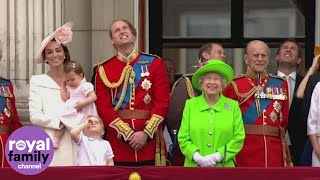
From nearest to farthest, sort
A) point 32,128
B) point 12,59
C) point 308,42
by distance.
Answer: point 32,128 < point 12,59 < point 308,42

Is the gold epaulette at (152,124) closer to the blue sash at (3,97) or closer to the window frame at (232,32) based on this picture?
the blue sash at (3,97)

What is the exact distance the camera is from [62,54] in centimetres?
917

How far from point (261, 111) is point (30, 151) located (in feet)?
6.82

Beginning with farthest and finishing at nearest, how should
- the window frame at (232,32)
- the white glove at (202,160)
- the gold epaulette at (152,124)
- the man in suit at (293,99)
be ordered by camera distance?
the window frame at (232,32)
the man in suit at (293,99)
the gold epaulette at (152,124)
the white glove at (202,160)

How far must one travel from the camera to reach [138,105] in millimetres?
9062

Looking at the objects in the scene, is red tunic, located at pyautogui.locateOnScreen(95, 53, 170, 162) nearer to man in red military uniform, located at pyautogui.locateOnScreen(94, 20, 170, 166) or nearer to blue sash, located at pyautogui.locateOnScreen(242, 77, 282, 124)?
man in red military uniform, located at pyautogui.locateOnScreen(94, 20, 170, 166)

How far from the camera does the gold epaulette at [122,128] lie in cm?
894

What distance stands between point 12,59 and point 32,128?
2.51 metres

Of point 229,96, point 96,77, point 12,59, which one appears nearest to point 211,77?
point 229,96

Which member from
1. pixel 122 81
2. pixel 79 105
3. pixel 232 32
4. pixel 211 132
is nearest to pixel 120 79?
pixel 122 81

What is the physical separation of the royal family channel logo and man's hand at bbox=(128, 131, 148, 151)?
0.91m

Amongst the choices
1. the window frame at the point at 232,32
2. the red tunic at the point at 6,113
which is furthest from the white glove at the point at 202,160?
the window frame at the point at 232,32

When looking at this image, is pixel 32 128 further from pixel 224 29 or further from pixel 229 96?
pixel 224 29

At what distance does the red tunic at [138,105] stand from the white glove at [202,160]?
596mm
